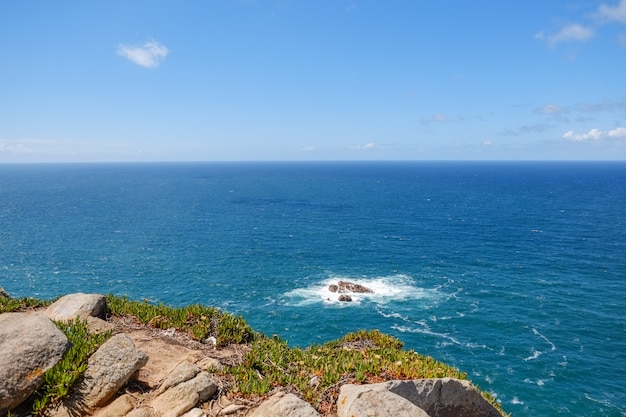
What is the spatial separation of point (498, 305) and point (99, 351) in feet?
178

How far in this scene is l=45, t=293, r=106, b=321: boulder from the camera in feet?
58.0

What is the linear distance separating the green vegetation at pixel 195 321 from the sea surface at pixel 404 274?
1039 inches

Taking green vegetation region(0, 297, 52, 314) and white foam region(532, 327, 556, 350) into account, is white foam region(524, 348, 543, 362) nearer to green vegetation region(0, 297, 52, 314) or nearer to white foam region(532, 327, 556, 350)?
white foam region(532, 327, 556, 350)

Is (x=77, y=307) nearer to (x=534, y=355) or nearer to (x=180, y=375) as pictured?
(x=180, y=375)

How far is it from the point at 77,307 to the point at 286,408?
40.0ft

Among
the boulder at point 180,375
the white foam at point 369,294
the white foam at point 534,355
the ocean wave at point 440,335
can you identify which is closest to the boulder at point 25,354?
the boulder at point 180,375

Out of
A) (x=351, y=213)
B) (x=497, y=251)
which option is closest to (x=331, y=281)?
(x=497, y=251)

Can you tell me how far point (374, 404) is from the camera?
37.4ft

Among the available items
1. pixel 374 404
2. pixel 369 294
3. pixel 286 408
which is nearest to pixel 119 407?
pixel 286 408

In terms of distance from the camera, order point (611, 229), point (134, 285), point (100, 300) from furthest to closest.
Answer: point (611, 229), point (134, 285), point (100, 300)

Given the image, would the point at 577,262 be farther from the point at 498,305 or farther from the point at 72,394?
the point at 72,394

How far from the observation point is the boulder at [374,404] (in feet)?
36.8

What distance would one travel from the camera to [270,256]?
76.9m

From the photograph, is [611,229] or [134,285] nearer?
[134,285]
